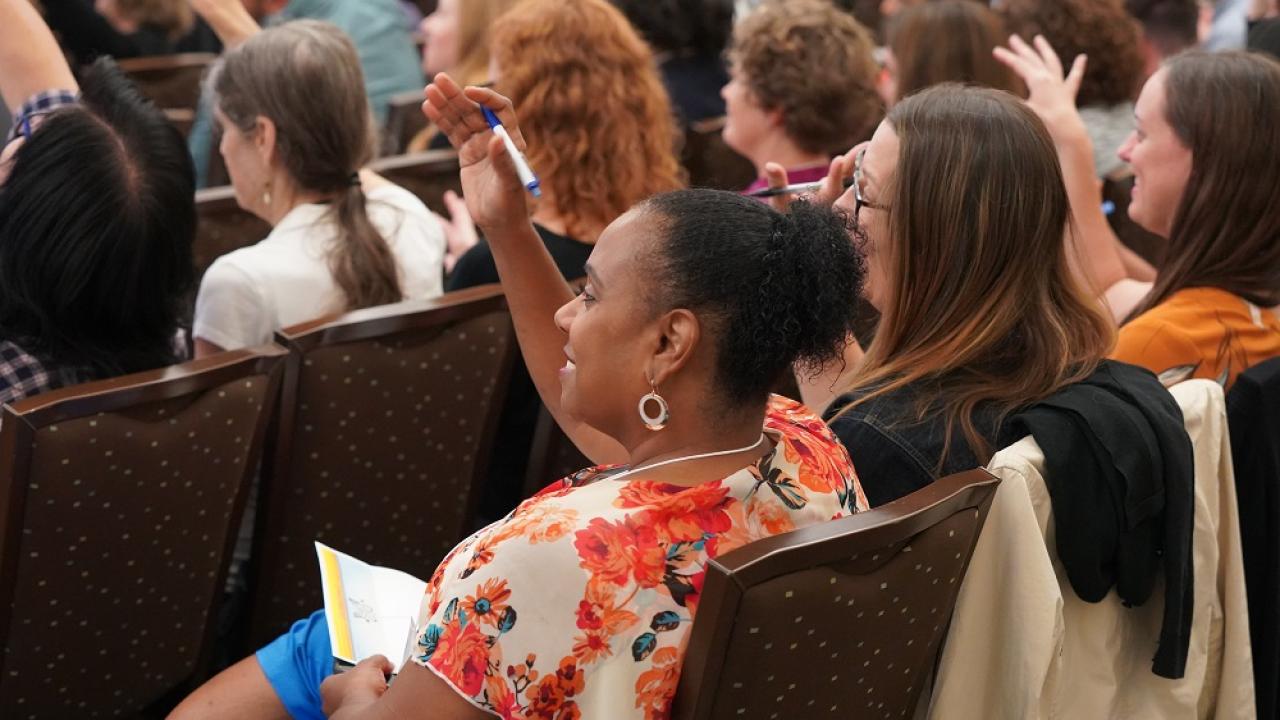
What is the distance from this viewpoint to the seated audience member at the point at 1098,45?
3.92 metres

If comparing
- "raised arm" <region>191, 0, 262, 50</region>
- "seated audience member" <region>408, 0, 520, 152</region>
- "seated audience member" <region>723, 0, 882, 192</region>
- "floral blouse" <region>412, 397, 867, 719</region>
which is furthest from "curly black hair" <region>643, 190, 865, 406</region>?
"seated audience member" <region>408, 0, 520, 152</region>

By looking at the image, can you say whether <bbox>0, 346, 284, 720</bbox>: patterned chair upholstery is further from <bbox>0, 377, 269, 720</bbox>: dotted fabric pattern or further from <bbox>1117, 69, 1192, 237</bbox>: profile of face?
<bbox>1117, 69, 1192, 237</bbox>: profile of face

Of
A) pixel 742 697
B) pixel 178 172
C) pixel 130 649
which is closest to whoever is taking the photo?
pixel 742 697

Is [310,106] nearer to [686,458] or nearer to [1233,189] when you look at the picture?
[686,458]

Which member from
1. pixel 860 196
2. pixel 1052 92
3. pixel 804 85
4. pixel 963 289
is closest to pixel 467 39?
pixel 804 85

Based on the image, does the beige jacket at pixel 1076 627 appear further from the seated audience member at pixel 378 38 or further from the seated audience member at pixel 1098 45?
the seated audience member at pixel 378 38

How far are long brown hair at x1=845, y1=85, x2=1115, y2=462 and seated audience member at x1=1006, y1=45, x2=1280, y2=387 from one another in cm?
46

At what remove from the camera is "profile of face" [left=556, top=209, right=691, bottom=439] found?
4.82 feet

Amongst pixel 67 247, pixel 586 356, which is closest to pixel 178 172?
pixel 67 247

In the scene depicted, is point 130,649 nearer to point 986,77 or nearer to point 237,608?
point 237,608

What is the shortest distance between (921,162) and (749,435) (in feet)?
1.77

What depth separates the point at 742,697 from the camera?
134cm

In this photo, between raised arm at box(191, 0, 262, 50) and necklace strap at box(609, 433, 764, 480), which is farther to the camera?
raised arm at box(191, 0, 262, 50)

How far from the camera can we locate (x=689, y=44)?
4727mm
